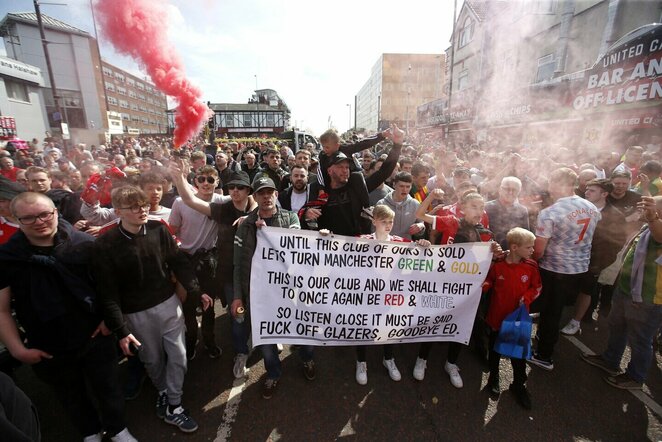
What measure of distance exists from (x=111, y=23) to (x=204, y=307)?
9.68m

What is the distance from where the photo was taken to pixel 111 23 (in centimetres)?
866

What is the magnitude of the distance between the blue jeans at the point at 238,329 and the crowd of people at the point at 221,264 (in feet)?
0.06

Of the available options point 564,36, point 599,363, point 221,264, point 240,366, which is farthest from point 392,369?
point 564,36

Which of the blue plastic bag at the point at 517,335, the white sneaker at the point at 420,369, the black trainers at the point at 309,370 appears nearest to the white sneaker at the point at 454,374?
the white sneaker at the point at 420,369

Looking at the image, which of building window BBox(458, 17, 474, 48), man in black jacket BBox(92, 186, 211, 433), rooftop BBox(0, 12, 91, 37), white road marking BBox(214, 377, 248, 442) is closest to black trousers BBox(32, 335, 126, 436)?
man in black jacket BBox(92, 186, 211, 433)

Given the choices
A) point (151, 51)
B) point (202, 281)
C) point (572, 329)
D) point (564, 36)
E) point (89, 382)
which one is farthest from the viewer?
point (564, 36)

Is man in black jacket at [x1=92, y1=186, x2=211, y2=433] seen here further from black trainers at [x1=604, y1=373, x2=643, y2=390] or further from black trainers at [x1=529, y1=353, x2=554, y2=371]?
black trainers at [x1=604, y1=373, x2=643, y2=390]

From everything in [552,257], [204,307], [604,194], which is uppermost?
[604,194]

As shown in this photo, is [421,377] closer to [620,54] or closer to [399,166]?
[399,166]

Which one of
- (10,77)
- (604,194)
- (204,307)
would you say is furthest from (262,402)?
(10,77)

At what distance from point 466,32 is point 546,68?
1399 cm

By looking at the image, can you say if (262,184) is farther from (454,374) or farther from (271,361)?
(454,374)

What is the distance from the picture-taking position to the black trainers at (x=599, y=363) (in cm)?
354

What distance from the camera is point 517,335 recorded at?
3041 mm
